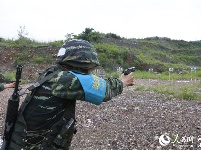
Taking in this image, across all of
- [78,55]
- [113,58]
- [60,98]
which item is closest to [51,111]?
[60,98]

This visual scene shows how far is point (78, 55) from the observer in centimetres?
230

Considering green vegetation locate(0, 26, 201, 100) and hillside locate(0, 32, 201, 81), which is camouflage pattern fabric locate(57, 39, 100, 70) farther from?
hillside locate(0, 32, 201, 81)

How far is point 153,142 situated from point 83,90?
3.50m

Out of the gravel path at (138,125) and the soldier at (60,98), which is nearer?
the soldier at (60,98)

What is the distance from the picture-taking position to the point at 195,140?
5.38 metres

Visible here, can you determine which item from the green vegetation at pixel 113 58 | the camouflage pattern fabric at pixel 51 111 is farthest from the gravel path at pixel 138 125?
the green vegetation at pixel 113 58

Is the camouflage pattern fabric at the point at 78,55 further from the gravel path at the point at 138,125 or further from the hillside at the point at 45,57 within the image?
the hillside at the point at 45,57

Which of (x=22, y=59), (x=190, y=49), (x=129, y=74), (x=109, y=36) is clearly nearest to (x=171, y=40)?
(x=190, y=49)

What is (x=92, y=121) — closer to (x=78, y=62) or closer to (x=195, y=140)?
(x=195, y=140)

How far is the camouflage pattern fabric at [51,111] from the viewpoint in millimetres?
2258

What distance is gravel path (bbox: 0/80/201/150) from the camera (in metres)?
5.42

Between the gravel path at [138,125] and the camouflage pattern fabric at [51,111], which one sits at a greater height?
the camouflage pattern fabric at [51,111]

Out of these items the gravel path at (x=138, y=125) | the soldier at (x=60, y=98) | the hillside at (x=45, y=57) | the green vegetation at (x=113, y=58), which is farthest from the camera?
the hillside at (x=45, y=57)

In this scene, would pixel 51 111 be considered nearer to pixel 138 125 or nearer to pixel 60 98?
pixel 60 98
